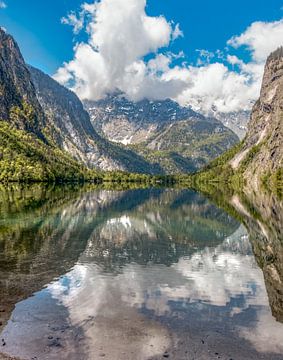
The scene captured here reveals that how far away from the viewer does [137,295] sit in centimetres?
3316

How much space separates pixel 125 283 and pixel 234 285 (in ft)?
33.8

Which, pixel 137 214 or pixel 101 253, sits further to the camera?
pixel 137 214

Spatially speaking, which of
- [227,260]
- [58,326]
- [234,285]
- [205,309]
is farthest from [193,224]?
[58,326]

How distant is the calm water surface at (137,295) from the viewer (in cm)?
2308

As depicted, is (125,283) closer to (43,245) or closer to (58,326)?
(58,326)

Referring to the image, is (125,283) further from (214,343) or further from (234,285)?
(214,343)

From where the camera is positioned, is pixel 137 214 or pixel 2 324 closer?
pixel 2 324

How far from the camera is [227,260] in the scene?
4994 centimetres

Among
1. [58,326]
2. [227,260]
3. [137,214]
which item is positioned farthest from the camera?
[137,214]

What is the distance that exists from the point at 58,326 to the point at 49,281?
11.4 meters

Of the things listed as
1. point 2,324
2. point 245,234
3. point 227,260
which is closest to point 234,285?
point 227,260

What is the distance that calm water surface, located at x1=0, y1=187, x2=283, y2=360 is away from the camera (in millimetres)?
23078

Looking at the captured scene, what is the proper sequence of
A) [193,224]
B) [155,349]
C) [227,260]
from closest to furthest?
[155,349], [227,260], [193,224]

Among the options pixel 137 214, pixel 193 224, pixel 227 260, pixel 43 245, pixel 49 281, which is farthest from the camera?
pixel 137 214
